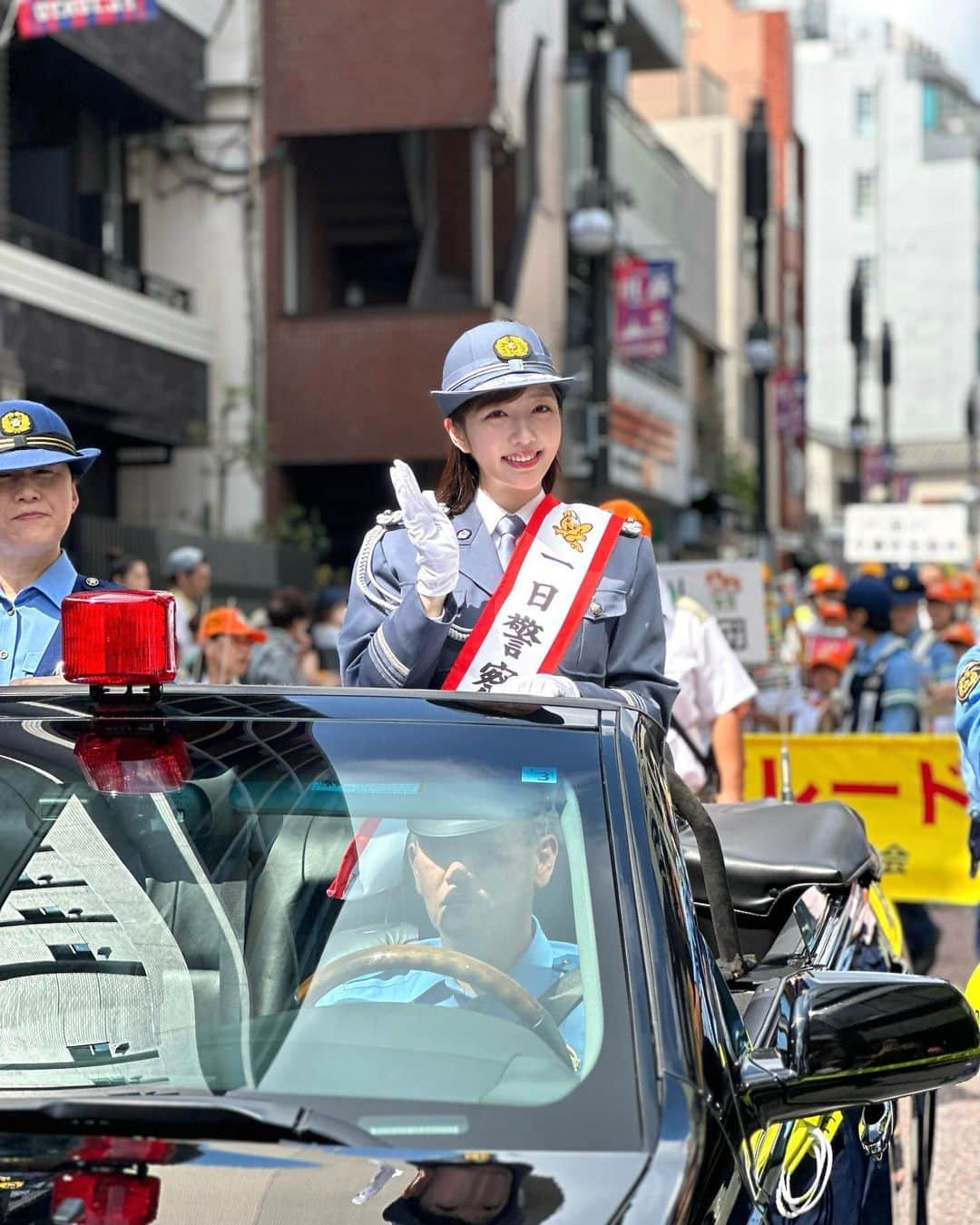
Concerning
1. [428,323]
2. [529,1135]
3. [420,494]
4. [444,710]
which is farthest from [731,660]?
[428,323]

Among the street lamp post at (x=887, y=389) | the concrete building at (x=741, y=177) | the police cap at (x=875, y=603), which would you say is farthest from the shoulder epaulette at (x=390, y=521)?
the street lamp post at (x=887, y=389)

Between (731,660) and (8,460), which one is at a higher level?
(8,460)

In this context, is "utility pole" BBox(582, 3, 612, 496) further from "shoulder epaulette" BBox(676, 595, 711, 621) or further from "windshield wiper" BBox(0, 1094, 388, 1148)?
"windshield wiper" BBox(0, 1094, 388, 1148)

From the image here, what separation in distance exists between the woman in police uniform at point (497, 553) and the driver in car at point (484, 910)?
111cm

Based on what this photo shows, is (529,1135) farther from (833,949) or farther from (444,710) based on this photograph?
(833,949)

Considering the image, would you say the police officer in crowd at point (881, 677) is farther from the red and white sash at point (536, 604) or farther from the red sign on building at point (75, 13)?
the red sign on building at point (75, 13)

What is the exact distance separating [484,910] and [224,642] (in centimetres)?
695

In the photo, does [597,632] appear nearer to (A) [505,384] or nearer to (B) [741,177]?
(A) [505,384]

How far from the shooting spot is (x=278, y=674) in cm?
1012

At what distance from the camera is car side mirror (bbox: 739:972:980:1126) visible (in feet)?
8.55

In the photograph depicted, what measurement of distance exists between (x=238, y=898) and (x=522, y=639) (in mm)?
1342

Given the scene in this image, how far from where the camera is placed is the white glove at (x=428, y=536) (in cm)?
381

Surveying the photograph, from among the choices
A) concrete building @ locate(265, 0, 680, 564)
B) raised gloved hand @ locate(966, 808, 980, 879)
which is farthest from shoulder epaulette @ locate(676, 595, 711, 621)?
concrete building @ locate(265, 0, 680, 564)

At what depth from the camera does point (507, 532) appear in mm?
4328
